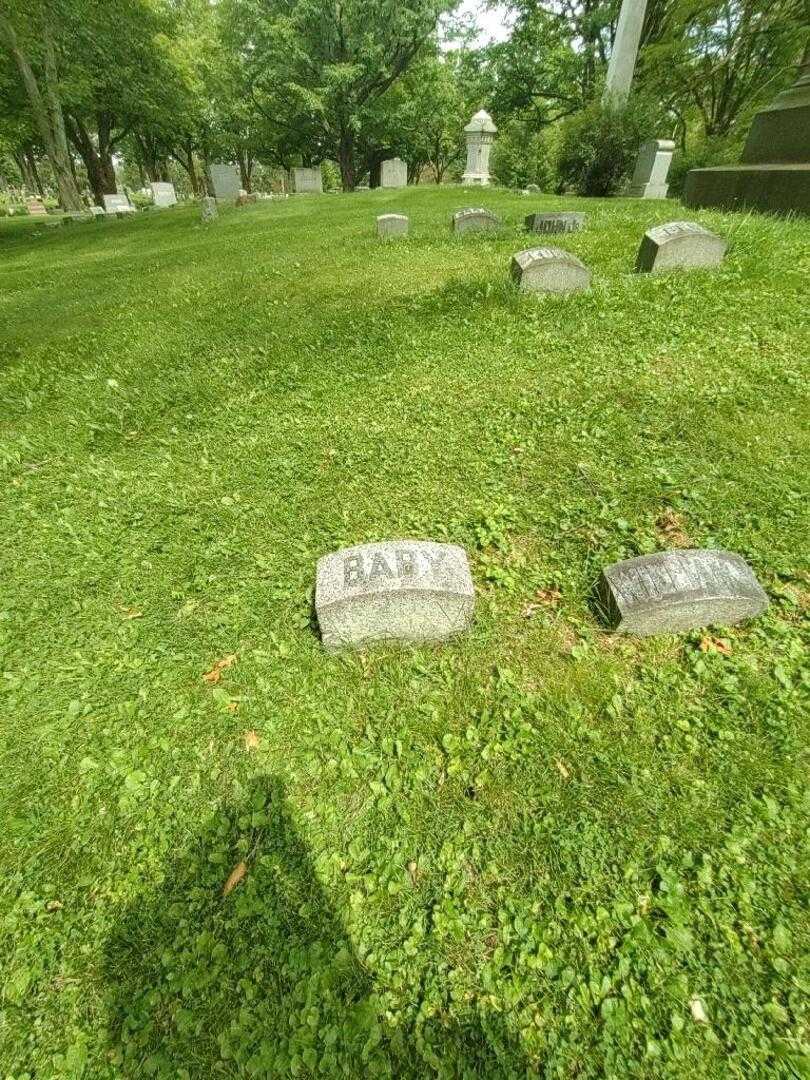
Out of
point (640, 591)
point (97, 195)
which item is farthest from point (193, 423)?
point (97, 195)

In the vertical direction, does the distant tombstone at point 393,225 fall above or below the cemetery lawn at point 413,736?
above

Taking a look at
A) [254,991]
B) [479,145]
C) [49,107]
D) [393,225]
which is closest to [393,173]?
[479,145]

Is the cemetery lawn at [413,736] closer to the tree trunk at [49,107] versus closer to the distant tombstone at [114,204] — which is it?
the tree trunk at [49,107]

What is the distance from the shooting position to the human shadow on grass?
1890mm

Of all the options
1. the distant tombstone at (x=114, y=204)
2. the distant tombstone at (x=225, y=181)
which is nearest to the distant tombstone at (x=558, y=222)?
the distant tombstone at (x=225, y=181)

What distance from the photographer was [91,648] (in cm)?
335

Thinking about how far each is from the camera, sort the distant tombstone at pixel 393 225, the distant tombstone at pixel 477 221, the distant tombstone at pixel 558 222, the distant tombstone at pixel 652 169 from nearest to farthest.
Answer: the distant tombstone at pixel 558 222 → the distant tombstone at pixel 477 221 → the distant tombstone at pixel 393 225 → the distant tombstone at pixel 652 169

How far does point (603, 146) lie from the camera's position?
16.9 m

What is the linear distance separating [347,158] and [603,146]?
2214 centimetres

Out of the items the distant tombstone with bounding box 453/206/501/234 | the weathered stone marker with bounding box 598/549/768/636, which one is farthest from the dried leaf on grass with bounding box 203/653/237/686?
the distant tombstone with bounding box 453/206/501/234

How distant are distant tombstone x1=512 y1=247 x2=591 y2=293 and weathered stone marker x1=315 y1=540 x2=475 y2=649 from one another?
5.57 m

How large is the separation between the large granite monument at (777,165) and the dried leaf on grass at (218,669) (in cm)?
1139

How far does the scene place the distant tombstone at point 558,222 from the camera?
34.6 feet

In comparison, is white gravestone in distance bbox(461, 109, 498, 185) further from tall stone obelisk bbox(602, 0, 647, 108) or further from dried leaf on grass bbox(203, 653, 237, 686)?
dried leaf on grass bbox(203, 653, 237, 686)
